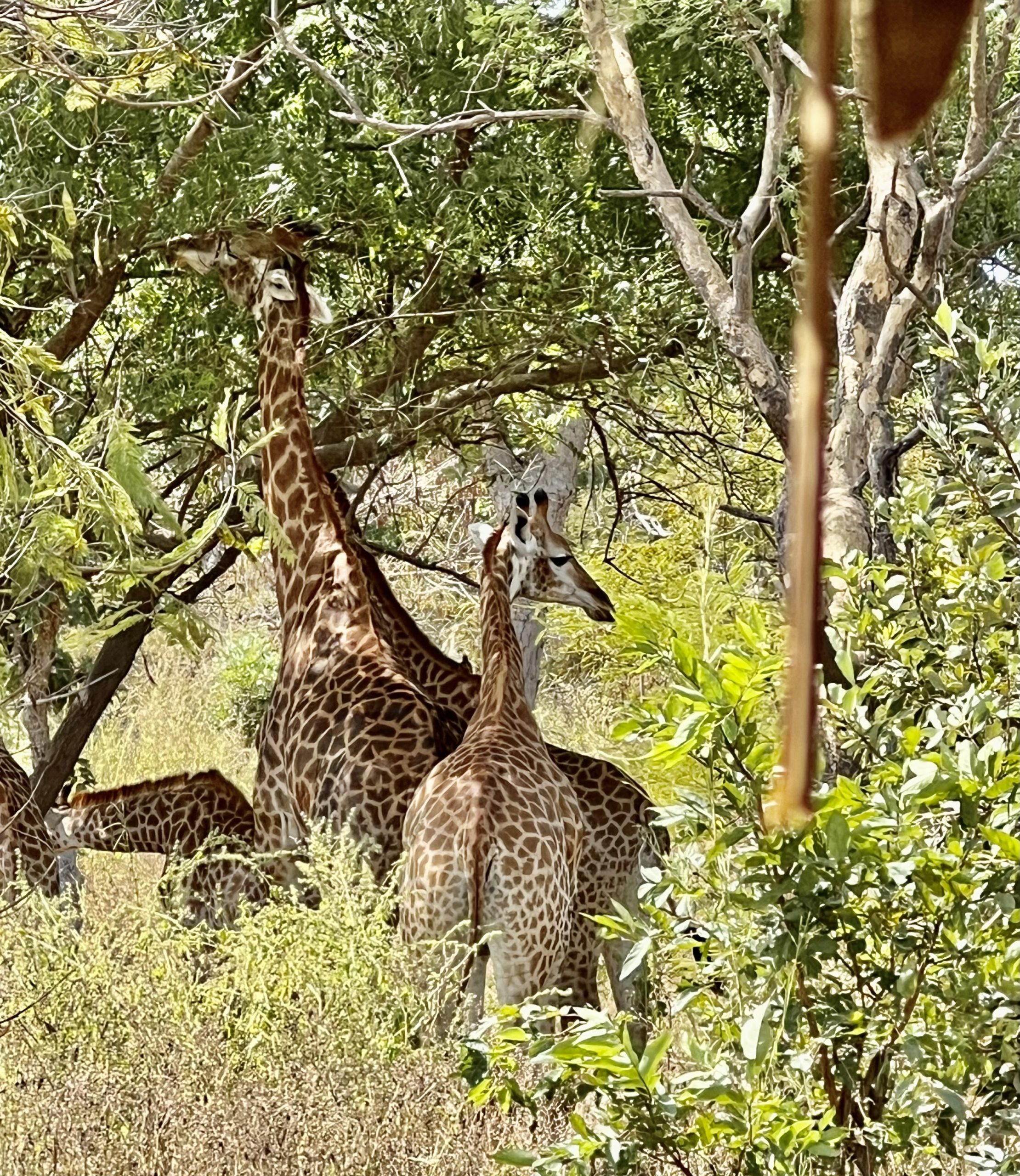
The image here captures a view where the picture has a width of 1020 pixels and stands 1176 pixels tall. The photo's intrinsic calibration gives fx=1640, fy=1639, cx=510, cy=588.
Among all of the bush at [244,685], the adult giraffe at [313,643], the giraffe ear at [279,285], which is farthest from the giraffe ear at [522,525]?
the bush at [244,685]

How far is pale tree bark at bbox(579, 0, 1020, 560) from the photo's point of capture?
306 centimetres

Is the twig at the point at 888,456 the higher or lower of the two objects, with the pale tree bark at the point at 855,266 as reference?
lower

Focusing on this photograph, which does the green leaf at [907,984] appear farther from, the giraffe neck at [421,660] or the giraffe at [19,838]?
the giraffe neck at [421,660]

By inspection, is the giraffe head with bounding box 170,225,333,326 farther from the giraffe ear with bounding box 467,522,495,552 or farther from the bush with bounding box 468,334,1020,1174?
the bush with bounding box 468,334,1020,1174

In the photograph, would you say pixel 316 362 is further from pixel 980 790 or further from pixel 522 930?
pixel 980 790

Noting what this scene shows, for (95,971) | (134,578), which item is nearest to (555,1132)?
(95,971)

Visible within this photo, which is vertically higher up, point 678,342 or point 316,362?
point 678,342

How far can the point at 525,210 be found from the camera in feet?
13.7

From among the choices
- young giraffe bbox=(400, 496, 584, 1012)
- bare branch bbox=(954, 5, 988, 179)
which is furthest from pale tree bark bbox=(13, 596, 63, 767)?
bare branch bbox=(954, 5, 988, 179)

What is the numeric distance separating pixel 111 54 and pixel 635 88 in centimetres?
125

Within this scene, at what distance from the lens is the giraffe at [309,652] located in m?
4.11

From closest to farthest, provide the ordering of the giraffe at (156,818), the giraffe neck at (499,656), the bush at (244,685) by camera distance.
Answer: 1. the giraffe neck at (499,656)
2. the giraffe at (156,818)
3. the bush at (244,685)

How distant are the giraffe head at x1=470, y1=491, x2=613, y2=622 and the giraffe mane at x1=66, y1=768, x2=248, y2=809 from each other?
1.24 metres

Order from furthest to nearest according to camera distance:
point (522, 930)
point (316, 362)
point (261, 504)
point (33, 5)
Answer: point (316, 362)
point (522, 930)
point (261, 504)
point (33, 5)
